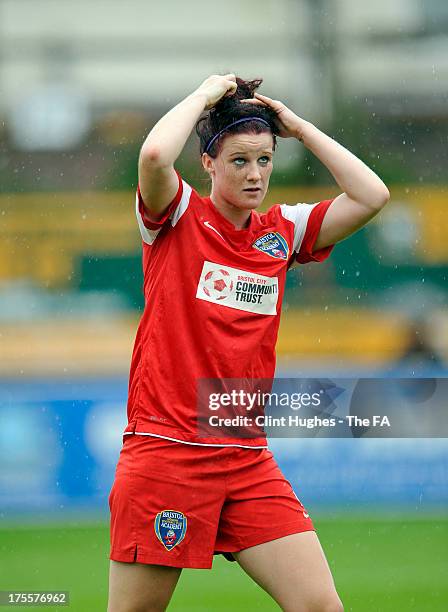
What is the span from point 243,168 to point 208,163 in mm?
164

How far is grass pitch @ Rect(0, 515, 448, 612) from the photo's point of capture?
5344 millimetres

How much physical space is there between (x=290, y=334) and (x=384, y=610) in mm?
5406

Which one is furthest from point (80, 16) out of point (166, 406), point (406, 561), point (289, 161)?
point (166, 406)

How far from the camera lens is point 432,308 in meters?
10.8

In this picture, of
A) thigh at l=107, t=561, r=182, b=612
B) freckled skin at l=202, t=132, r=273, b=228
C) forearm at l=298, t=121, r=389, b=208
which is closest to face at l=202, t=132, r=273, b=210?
freckled skin at l=202, t=132, r=273, b=228

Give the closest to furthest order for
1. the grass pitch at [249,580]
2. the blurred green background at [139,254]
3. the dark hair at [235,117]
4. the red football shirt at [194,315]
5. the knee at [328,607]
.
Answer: the knee at [328,607], the red football shirt at [194,315], the dark hair at [235,117], the grass pitch at [249,580], the blurred green background at [139,254]

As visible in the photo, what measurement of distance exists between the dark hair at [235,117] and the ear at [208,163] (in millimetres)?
16

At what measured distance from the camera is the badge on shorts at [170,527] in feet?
9.53

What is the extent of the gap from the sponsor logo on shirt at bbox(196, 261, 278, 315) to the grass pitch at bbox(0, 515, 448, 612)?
255 cm

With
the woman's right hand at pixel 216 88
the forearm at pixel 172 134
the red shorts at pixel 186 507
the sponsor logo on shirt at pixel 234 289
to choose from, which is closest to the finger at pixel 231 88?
the woman's right hand at pixel 216 88

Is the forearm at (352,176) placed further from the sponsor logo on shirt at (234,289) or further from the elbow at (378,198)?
the sponsor logo on shirt at (234,289)

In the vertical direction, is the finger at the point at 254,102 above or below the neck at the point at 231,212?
above

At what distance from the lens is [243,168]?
3027mm

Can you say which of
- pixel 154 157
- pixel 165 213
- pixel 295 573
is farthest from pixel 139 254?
pixel 295 573
